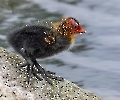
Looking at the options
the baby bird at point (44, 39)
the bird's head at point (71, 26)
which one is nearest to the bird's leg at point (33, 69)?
the baby bird at point (44, 39)

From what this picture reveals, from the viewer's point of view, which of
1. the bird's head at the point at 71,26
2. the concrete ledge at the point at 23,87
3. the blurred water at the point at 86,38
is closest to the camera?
the concrete ledge at the point at 23,87

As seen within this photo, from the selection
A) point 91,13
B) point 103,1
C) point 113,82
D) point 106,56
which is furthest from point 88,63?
point 103,1

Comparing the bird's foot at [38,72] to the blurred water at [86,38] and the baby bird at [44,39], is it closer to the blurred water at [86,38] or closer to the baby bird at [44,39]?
the baby bird at [44,39]

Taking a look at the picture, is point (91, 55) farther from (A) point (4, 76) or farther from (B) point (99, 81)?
(A) point (4, 76)

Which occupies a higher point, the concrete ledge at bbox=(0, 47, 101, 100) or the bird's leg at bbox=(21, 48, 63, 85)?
the bird's leg at bbox=(21, 48, 63, 85)

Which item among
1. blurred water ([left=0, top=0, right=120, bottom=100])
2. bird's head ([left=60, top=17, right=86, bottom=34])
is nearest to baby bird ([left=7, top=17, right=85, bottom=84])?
bird's head ([left=60, top=17, right=86, bottom=34])

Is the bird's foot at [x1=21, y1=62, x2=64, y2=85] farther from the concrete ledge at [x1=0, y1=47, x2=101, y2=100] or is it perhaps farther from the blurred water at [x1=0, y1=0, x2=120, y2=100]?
the blurred water at [x1=0, y1=0, x2=120, y2=100]

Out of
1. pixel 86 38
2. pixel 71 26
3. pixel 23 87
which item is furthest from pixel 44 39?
pixel 86 38
